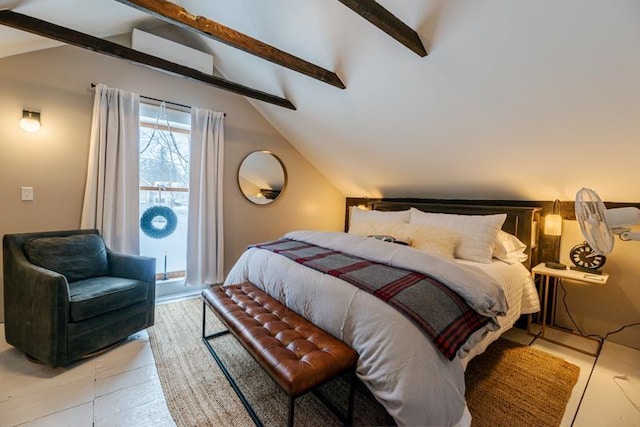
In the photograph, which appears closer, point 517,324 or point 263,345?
point 263,345

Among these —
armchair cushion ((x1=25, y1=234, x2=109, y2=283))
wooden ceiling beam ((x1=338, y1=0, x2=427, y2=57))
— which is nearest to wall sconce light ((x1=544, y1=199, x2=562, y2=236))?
wooden ceiling beam ((x1=338, y1=0, x2=427, y2=57))

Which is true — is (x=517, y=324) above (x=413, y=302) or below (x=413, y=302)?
below

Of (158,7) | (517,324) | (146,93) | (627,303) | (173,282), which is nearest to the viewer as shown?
(158,7)

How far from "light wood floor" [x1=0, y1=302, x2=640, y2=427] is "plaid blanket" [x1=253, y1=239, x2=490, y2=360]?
848mm

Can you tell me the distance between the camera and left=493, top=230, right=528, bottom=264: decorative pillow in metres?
2.49

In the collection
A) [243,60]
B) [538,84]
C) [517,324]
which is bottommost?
→ [517,324]

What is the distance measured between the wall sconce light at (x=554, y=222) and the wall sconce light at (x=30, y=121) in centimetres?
462

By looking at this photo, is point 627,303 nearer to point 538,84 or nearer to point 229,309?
point 538,84

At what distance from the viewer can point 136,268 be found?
2293mm

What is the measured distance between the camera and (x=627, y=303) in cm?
237

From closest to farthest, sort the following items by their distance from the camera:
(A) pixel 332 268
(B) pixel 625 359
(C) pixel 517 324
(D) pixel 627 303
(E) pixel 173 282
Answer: (A) pixel 332 268
(B) pixel 625 359
(D) pixel 627 303
(C) pixel 517 324
(E) pixel 173 282

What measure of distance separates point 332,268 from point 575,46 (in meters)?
1.84

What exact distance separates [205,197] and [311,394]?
2.43m

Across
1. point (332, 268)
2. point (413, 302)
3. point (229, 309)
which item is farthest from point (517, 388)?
point (229, 309)
